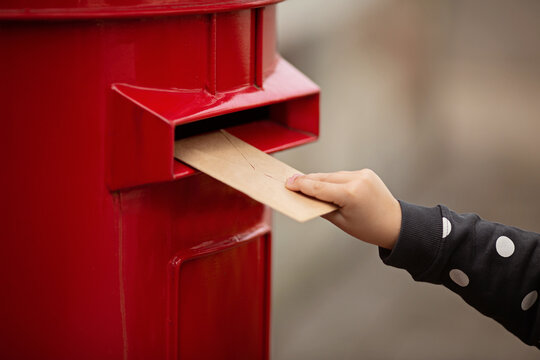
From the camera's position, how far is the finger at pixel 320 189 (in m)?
1.06

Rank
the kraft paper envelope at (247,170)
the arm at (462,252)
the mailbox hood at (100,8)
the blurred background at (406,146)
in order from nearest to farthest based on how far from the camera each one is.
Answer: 1. the mailbox hood at (100,8)
2. the kraft paper envelope at (247,170)
3. the arm at (462,252)
4. the blurred background at (406,146)

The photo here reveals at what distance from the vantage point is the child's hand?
1.07m

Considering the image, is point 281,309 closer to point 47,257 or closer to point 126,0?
point 47,257

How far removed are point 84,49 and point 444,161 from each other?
104 inches

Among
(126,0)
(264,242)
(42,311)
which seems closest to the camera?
(126,0)

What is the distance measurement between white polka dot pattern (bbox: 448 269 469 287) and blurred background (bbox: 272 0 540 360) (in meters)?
1.38

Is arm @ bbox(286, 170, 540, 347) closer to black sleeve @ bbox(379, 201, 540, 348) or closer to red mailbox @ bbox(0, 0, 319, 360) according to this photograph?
black sleeve @ bbox(379, 201, 540, 348)

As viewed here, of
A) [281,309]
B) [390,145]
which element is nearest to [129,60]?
[281,309]

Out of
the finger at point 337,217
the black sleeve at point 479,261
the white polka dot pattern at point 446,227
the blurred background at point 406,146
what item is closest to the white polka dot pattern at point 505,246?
the black sleeve at point 479,261

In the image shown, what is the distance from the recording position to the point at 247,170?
1105 mm

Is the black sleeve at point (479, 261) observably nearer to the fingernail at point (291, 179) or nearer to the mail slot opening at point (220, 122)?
the fingernail at point (291, 179)

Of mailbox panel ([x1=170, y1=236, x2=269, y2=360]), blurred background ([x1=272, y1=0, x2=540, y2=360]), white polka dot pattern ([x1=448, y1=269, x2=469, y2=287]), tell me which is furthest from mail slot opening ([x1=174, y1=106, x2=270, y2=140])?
blurred background ([x1=272, y1=0, x2=540, y2=360])

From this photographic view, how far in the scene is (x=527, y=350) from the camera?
8.59 ft

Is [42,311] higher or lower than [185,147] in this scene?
lower
